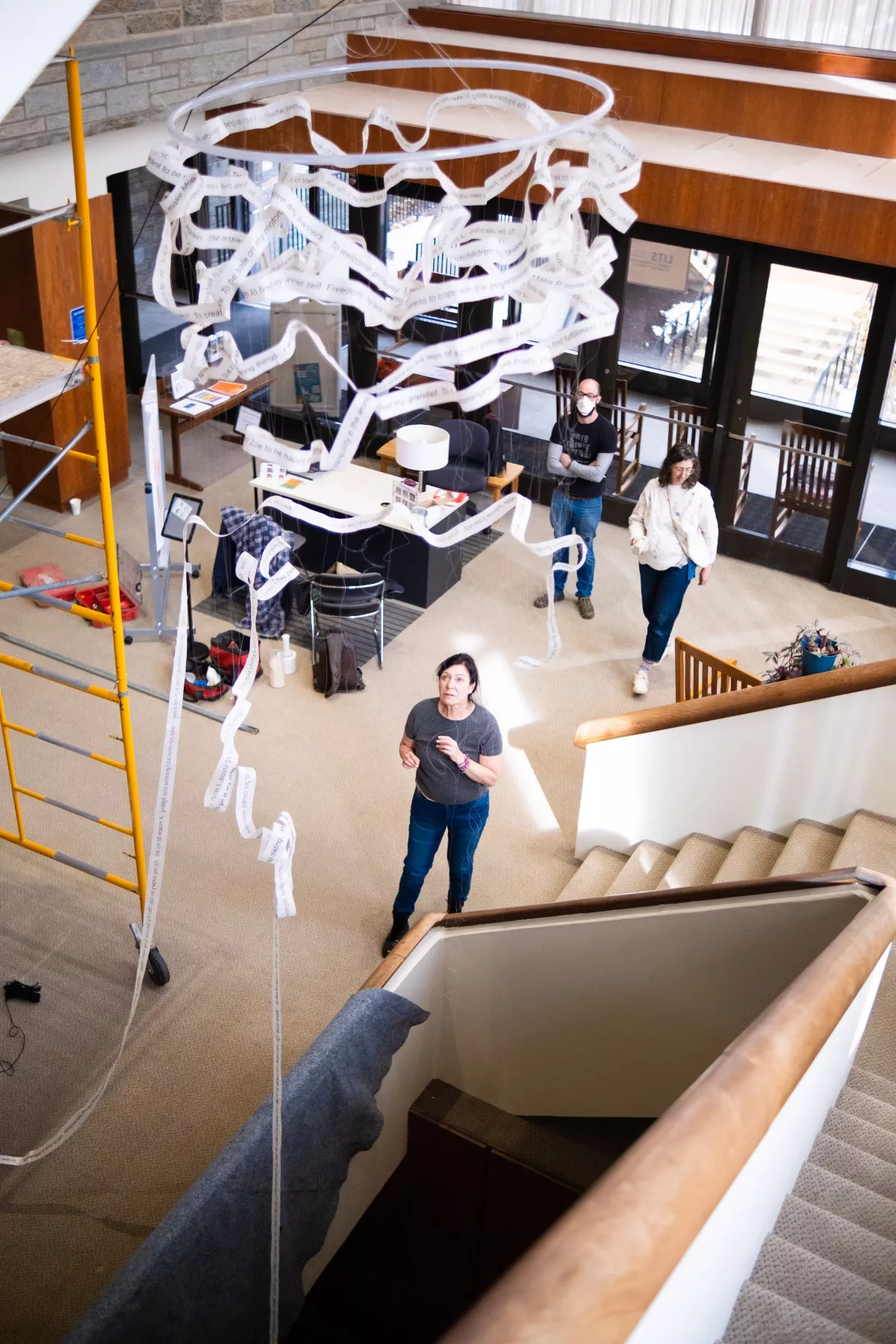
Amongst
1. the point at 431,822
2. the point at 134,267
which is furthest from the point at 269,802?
the point at 134,267

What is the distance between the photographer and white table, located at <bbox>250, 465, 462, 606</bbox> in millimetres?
7734

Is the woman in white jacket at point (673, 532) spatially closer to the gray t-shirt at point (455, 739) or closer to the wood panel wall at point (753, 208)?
the wood panel wall at point (753, 208)

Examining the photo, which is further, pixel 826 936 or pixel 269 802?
pixel 269 802

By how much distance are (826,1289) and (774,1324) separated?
0.19 meters

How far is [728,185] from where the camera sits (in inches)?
285

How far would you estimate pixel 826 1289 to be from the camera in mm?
2900

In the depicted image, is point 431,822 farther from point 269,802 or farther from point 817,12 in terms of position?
point 817,12

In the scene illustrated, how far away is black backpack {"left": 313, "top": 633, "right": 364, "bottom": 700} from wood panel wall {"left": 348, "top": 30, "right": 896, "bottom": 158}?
3966 mm

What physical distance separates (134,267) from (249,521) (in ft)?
11.4

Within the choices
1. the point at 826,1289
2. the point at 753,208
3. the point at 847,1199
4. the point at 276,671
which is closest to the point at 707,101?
the point at 753,208

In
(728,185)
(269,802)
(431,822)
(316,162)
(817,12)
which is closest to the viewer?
(316,162)

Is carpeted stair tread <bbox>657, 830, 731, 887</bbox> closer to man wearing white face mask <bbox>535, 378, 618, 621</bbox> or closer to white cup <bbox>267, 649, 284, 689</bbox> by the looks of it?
man wearing white face mask <bbox>535, 378, 618, 621</bbox>

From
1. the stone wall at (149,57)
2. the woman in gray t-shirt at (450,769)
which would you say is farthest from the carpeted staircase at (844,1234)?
the stone wall at (149,57)

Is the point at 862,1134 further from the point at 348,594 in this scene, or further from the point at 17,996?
the point at 348,594
